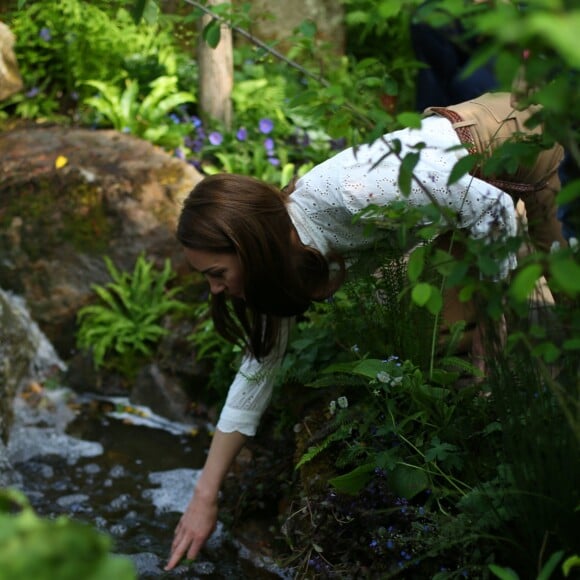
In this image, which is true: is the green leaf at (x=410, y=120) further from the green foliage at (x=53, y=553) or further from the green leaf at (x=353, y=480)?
the green leaf at (x=353, y=480)

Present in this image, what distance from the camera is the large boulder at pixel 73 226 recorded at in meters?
5.13

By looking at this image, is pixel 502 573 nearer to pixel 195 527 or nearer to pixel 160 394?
pixel 195 527

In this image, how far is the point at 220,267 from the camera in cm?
272

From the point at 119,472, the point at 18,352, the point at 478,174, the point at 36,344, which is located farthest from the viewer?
A: the point at 36,344

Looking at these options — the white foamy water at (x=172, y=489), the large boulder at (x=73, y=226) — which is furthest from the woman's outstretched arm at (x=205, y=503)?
the large boulder at (x=73, y=226)

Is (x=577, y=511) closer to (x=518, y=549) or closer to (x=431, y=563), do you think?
(x=518, y=549)

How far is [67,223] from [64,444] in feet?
4.59

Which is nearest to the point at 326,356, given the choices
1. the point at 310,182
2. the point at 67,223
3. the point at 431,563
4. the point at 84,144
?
the point at 310,182

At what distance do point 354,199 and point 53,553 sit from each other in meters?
1.83

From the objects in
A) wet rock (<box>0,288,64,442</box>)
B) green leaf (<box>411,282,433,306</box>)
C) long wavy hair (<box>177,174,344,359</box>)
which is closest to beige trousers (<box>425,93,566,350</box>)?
long wavy hair (<box>177,174,344,359</box>)

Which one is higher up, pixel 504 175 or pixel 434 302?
pixel 434 302

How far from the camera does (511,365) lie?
2139 mm

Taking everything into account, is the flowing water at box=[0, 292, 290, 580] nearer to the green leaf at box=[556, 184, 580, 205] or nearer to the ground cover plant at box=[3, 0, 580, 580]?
the ground cover plant at box=[3, 0, 580, 580]

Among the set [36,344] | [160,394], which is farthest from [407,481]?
[36,344]
